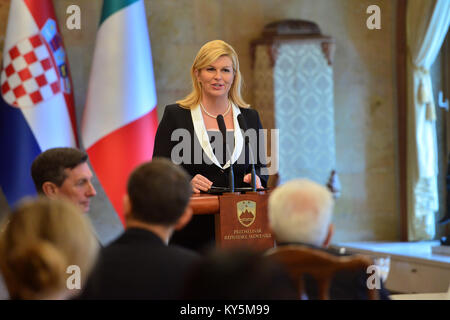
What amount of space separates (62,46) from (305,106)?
256cm

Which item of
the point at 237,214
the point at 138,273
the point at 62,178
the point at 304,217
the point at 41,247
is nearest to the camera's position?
the point at 41,247

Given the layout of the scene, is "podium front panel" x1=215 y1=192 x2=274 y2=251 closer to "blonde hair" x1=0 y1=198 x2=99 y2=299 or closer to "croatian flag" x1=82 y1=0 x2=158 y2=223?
"blonde hair" x1=0 y1=198 x2=99 y2=299

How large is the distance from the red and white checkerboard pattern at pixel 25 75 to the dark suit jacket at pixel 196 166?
2612 millimetres

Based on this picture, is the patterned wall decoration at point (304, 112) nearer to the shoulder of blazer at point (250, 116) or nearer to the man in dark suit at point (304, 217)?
the shoulder of blazer at point (250, 116)

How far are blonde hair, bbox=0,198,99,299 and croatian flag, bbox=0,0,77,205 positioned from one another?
435cm

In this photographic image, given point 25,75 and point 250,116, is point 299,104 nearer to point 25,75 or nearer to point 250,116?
point 25,75

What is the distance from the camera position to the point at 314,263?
200 cm

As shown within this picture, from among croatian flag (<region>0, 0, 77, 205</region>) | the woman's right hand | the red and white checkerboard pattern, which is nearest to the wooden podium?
the woman's right hand

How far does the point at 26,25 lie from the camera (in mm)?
6117

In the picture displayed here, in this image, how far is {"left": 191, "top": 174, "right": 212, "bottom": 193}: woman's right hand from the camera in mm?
3467

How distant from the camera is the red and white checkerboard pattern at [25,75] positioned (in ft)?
19.8

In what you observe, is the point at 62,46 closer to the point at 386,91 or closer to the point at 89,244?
the point at 386,91

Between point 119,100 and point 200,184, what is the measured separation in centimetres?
294

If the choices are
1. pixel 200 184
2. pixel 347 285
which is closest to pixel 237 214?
pixel 200 184
